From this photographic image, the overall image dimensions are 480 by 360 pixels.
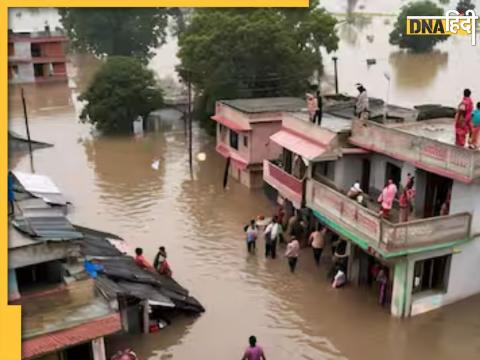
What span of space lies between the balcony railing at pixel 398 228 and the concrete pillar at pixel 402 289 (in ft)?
2.56

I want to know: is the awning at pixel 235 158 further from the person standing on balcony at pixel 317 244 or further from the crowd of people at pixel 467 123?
the crowd of people at pixel 467 123

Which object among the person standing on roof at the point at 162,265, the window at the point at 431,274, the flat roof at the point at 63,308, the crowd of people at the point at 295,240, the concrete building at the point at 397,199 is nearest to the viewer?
the flat roof at the point at 63,308

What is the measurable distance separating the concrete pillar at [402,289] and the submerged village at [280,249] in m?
0.05

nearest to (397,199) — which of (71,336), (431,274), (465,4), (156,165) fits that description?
(431,274)

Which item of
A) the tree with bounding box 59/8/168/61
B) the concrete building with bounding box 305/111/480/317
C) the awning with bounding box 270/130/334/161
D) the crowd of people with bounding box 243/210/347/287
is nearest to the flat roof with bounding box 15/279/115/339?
the concrete building with bounding box 305/111/480/317

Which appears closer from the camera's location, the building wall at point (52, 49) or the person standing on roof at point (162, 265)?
the person standing on roof at point (162, 265)

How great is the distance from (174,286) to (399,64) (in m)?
58.3

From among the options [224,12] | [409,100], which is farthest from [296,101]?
[409,100]

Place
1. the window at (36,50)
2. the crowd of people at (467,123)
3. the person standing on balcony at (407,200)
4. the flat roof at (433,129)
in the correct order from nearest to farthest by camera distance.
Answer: the crowd of people at (467,123)
the person standing on balcony at (407,200)
the flat roof at (433,129)
the window at (36,50)

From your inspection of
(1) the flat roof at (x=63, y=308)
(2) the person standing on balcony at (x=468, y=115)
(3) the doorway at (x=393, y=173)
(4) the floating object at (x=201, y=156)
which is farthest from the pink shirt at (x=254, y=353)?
(4) the floating object at (x=201, y=156)

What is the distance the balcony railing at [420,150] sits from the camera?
469 inches

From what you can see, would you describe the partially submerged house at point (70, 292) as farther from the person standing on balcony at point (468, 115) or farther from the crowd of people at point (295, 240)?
the person standing on balcony at point (468, 115)

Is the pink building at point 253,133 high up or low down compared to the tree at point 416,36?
down

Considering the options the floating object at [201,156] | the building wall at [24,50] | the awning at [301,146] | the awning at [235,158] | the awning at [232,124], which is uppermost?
the building wall at [24,50]
